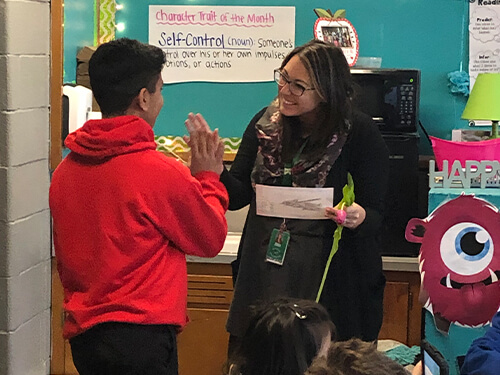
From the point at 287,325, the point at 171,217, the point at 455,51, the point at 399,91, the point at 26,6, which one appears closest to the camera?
the point at 287,325

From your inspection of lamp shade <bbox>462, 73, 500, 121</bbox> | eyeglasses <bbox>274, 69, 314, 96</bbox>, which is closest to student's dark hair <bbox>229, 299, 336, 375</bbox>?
eyeglasses <bbox>274, 69, 314, 96</bbox>

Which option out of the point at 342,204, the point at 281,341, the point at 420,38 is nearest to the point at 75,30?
the point at 420,38

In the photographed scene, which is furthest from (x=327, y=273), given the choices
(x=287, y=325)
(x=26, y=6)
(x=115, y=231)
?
(x=26, y=6)

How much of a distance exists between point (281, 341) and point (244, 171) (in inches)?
30.9

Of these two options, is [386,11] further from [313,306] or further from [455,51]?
[313,306]

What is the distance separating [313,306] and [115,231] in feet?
1.58

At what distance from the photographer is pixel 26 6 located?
112 inches

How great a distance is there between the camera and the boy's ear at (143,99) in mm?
1830

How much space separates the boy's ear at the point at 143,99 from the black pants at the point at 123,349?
0.51 metres

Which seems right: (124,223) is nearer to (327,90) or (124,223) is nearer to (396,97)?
(327,90)

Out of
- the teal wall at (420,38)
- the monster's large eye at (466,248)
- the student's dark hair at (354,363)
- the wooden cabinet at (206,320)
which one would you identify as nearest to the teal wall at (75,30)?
the teal wall at (420,38)

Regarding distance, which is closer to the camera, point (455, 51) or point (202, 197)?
point (202, 197)

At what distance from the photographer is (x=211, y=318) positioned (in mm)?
3270

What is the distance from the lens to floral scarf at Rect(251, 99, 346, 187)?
2170 millimetres
